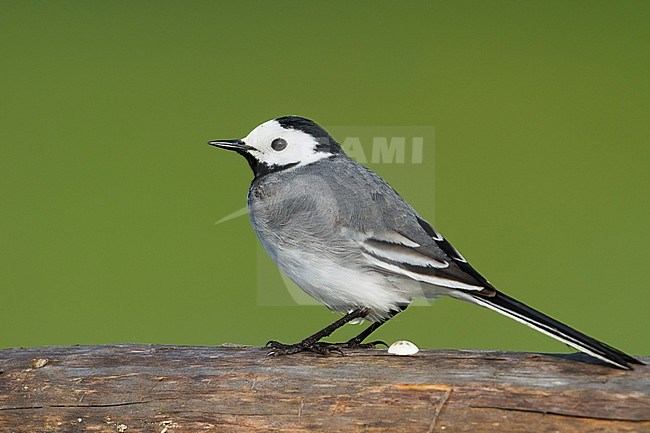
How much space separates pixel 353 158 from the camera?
8.94 feet

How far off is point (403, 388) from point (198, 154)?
9.21 ft

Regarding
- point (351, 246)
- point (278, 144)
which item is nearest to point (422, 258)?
point (351, 246)

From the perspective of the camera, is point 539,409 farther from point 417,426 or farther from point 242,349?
point 242,349

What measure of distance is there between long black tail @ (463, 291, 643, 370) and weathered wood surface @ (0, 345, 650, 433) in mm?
27

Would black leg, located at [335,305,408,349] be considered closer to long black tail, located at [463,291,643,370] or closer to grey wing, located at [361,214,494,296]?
grey wing, located at [361,214,494,296]

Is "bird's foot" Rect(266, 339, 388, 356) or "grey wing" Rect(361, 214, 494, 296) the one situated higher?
"grey wing" Rect(361, 214, 494, 296)

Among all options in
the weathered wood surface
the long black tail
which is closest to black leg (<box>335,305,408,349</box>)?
the weathered wood surface

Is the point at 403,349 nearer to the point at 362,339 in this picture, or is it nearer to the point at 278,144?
the point at 362,339

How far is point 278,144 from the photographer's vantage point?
8.23ft

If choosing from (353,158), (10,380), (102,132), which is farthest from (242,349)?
(102,132)

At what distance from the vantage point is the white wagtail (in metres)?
2.17

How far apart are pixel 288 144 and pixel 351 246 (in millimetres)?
393

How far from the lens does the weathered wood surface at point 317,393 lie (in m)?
1.75

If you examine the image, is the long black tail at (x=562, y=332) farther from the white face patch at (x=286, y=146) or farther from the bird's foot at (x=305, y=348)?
the white face patch at (x=286, y=146)
